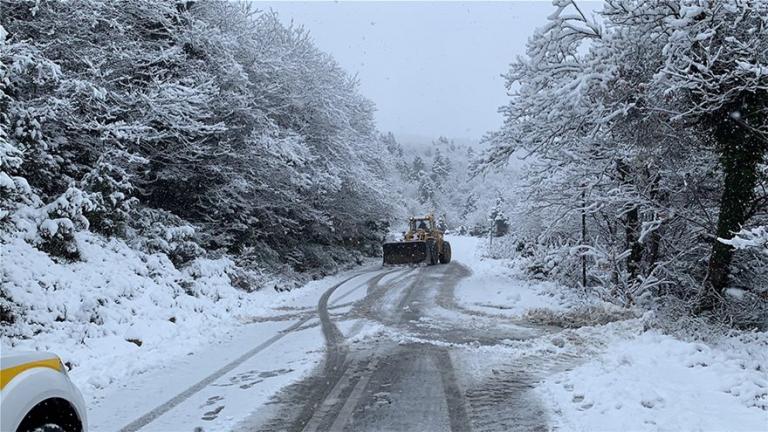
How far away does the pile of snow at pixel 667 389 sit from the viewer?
5090mm

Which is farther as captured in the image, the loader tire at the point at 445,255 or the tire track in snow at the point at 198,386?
the loader tire at the point at 445,255

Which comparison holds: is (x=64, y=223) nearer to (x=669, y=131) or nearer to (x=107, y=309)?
(x=107, y=309)

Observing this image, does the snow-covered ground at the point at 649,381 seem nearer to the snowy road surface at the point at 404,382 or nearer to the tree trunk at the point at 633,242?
the snowy road surface at the point at 404,382

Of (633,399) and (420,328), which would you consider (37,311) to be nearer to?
(420,328)

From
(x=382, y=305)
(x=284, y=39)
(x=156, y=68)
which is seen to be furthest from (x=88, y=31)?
(x=284, y=39)

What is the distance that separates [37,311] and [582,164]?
11817mm

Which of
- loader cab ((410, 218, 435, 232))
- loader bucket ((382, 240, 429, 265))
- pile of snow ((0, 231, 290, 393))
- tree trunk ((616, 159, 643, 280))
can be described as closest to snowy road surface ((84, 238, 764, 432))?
pile of snow ((0, 231, 290, 393))

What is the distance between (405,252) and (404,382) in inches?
836

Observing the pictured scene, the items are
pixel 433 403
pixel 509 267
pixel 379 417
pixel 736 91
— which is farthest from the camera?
pixel 509 267

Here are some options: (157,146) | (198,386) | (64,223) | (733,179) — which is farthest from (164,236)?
(733,179)

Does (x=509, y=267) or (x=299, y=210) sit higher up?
(x=299, y=210)

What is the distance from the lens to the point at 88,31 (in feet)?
40.1

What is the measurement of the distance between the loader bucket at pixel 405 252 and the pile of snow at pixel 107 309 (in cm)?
1468

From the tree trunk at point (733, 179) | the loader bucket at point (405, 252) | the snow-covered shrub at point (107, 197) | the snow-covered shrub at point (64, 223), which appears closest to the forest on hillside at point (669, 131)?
the tree trunk at point (733, 179)
